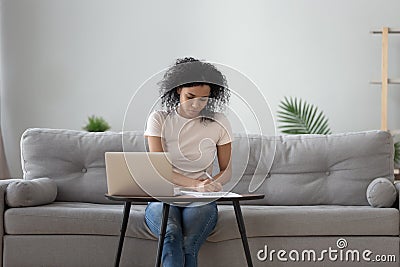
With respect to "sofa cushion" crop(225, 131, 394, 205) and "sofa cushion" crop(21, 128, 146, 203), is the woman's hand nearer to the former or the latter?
"sofa cushion" crop(225, 131, 394, 205)

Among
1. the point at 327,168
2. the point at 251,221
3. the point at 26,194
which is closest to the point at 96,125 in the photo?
the point at 26,194

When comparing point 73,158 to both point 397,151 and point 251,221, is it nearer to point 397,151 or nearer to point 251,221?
point 251,221

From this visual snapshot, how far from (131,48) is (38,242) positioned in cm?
220

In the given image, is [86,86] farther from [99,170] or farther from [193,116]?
[193,116]

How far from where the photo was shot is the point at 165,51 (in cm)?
513

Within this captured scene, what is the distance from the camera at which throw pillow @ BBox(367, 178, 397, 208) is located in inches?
133

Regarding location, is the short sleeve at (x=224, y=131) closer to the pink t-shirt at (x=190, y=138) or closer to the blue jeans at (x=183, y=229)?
the pink t-shirt at (x=190, y=138)

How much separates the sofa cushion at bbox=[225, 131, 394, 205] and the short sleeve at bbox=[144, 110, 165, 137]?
857 mm

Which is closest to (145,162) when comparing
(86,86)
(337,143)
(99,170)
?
(99,170)

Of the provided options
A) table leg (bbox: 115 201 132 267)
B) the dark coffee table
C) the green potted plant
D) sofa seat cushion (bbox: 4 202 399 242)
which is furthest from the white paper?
the green potted plant

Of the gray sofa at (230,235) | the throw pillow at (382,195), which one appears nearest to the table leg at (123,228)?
the gray sofa at (230,235)

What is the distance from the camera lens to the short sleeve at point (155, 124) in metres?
2.74

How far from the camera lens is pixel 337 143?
3709 mm

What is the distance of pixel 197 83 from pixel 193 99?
0.19ft
